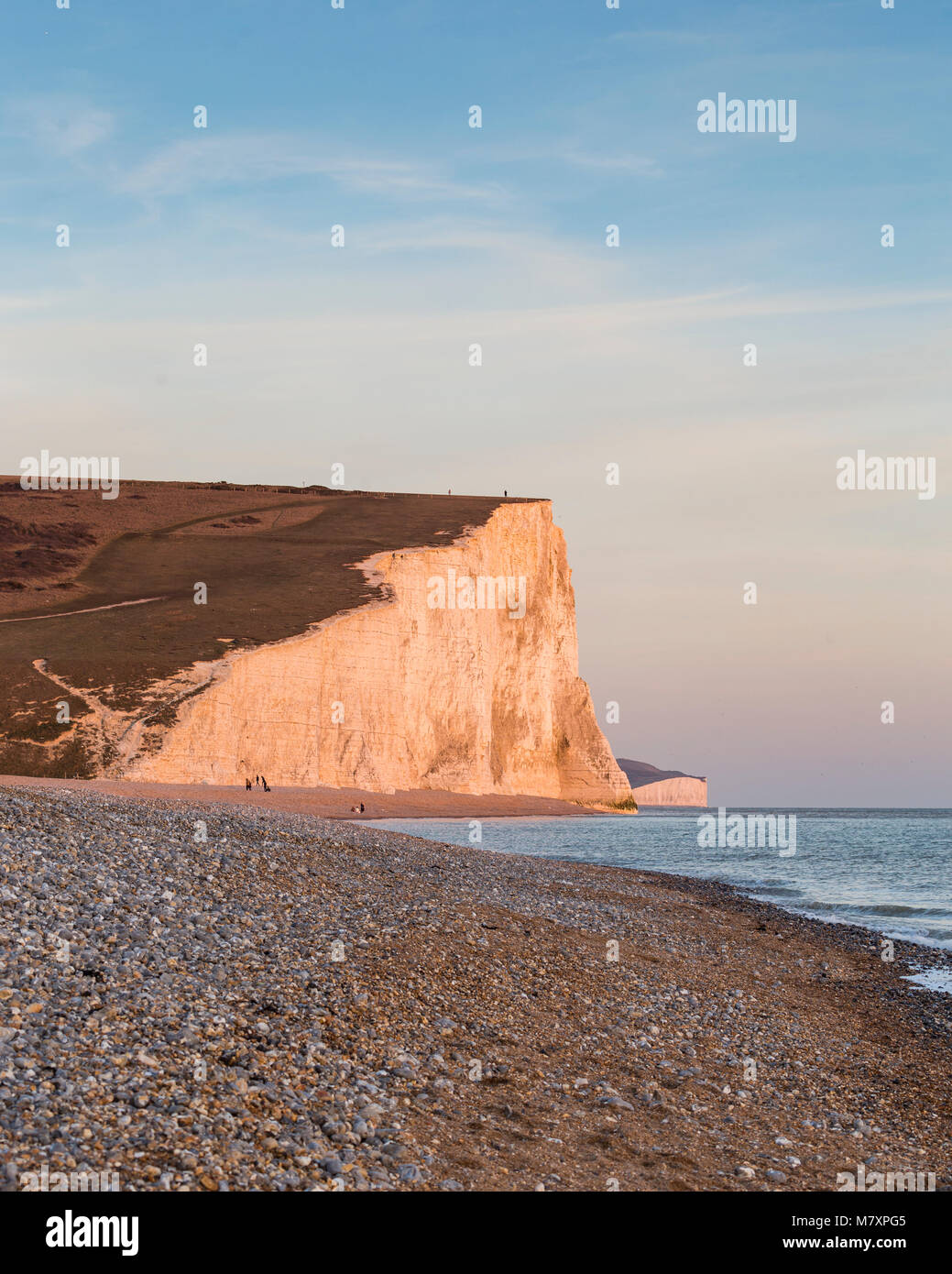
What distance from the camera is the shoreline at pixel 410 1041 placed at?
7641mm

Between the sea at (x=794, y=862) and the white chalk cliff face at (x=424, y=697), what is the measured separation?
7.31m

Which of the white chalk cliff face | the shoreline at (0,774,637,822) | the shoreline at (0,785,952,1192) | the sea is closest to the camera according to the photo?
the shoreline at (0,785,952,1192)

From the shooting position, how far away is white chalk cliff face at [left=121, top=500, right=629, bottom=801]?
57875 mm

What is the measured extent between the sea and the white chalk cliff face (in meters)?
7.31

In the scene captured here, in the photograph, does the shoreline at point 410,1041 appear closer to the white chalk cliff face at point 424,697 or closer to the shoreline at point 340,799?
the shoreline at point 340,799

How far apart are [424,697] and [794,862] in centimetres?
3039

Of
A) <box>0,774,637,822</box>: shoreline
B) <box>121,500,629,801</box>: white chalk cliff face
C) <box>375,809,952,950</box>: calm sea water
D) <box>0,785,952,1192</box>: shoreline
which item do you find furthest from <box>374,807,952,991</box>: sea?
<box>121,500,629,801</box>: white chalk cliff face

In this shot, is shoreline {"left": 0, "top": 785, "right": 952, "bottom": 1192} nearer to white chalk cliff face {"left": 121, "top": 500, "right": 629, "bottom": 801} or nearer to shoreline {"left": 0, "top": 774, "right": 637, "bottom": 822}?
shoreline {"left": 0, "top": 774, "right": 637, "bottom": 822}

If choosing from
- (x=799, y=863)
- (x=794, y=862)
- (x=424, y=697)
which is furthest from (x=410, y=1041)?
(x=424, y=697)

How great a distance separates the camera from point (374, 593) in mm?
71438

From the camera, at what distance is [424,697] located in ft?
241

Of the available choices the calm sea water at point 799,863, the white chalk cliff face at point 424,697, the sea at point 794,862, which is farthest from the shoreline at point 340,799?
the calm sea water at point 799,863
